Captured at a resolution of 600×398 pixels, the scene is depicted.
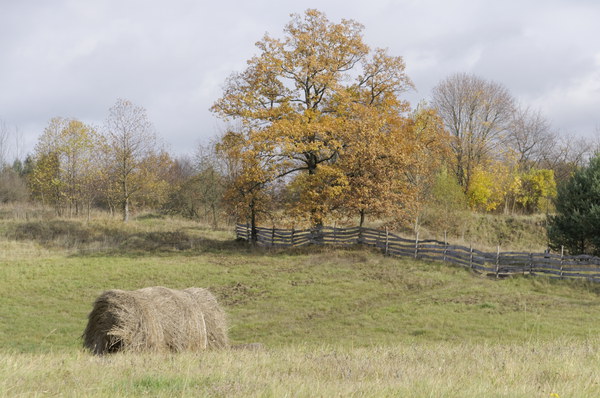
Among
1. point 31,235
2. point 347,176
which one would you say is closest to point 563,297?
point 347,176

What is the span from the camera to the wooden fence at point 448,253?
24.2 m

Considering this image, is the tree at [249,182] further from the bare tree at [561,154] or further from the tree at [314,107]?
the bare tree at [561,154]

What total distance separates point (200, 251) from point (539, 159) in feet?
143

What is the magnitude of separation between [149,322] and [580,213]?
23.7m

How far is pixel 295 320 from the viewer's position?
18781 mm

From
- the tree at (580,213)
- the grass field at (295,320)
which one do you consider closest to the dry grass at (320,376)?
the grass field at (295,320)

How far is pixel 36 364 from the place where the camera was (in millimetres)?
6957

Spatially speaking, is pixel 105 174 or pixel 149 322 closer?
pixel 149 322

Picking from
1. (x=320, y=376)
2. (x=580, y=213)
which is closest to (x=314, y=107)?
(x=580, y=213)

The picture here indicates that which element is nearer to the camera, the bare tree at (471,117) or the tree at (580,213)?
the tree at (580,213)

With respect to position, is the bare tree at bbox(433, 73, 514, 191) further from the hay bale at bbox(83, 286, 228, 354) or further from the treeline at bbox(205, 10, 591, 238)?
the hay bale at bbox(83, 286, 228, 354)

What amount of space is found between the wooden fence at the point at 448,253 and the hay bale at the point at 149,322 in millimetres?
17220

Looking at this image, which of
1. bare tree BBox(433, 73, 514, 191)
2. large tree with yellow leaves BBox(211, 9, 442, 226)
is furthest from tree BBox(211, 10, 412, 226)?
bare tree BBox(433, 73, 514, 191)

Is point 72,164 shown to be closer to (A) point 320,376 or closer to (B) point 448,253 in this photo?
(B) point 448,253
